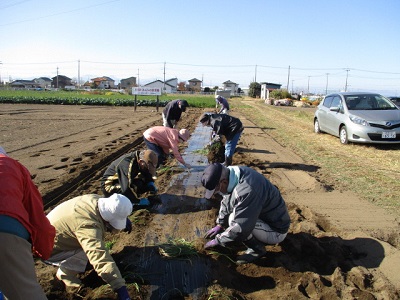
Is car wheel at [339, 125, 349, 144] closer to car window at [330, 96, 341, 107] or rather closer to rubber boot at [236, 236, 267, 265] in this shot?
car window at [330, 96, 341, 107]

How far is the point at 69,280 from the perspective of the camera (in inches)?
118

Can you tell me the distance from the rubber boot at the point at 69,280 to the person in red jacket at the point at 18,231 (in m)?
0.95

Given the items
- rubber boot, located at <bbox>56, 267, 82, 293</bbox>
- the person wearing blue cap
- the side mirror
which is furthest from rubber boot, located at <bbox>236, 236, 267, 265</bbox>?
the side mirror

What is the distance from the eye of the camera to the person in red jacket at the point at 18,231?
1.86 metres

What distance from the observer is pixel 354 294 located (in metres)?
2.93

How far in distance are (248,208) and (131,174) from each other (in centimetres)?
189

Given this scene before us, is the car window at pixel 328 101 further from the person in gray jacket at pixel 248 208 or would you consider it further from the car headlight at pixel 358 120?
the person in gray jacket at pixel 248 208

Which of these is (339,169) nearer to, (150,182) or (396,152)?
(396,152)

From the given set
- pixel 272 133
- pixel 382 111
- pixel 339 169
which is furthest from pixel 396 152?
pixel 272 133

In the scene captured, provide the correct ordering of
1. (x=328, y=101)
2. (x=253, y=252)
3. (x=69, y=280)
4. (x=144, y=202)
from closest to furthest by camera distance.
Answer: (x=69, y=280) < (x=253, y=252) < (x=144, y=202) < (x=328, y=101)

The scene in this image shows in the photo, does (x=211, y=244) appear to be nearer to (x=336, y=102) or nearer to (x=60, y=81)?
(x=336, y=102)

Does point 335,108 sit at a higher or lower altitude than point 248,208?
higher

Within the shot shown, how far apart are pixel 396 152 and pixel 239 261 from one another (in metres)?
6.68

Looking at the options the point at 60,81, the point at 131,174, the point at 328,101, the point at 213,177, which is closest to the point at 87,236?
the point at 213,177
